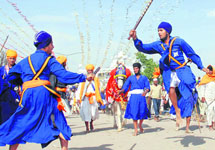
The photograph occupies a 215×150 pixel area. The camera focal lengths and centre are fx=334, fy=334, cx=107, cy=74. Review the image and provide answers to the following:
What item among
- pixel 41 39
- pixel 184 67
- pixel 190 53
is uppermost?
pixel 41 39

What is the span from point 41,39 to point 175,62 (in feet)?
9.61

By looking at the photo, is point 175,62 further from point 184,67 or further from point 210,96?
point 210,96

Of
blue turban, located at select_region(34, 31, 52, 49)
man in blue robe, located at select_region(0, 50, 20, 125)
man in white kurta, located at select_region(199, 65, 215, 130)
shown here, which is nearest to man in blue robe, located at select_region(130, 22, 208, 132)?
blue turban, located at select_region(34, 31, 52, 49)

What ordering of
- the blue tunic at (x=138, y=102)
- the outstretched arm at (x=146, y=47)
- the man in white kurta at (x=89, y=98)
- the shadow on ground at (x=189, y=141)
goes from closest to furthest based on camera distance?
the outstretched arm at (x=146, y=47)
the shadow on ground at (x=189, y=141)
the blue tunic at (x=138, y=102)
the man in white kurta at (x=89, y=98)

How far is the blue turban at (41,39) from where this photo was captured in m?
→ 5.35

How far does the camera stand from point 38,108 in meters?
5.05

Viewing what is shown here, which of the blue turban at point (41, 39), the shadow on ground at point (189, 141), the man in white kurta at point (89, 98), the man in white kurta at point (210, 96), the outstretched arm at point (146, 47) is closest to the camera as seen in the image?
the blue turban at point (41, 39)

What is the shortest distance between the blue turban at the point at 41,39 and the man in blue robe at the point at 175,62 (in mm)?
2040

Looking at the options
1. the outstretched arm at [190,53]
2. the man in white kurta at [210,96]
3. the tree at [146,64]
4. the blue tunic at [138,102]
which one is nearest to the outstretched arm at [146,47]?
the outstretched arm at [190,53]

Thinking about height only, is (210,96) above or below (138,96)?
below

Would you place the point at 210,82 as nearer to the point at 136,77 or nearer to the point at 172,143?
the point at 136,77

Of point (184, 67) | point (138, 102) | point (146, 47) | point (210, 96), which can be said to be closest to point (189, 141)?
point (138, 102)

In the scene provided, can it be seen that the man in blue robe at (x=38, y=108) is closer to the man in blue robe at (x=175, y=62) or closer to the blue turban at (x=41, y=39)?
the blue turban at (x=41, y=39)

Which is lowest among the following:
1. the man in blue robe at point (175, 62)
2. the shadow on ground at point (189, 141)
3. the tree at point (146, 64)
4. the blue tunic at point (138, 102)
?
the shadow on ground at point (189, 141)
